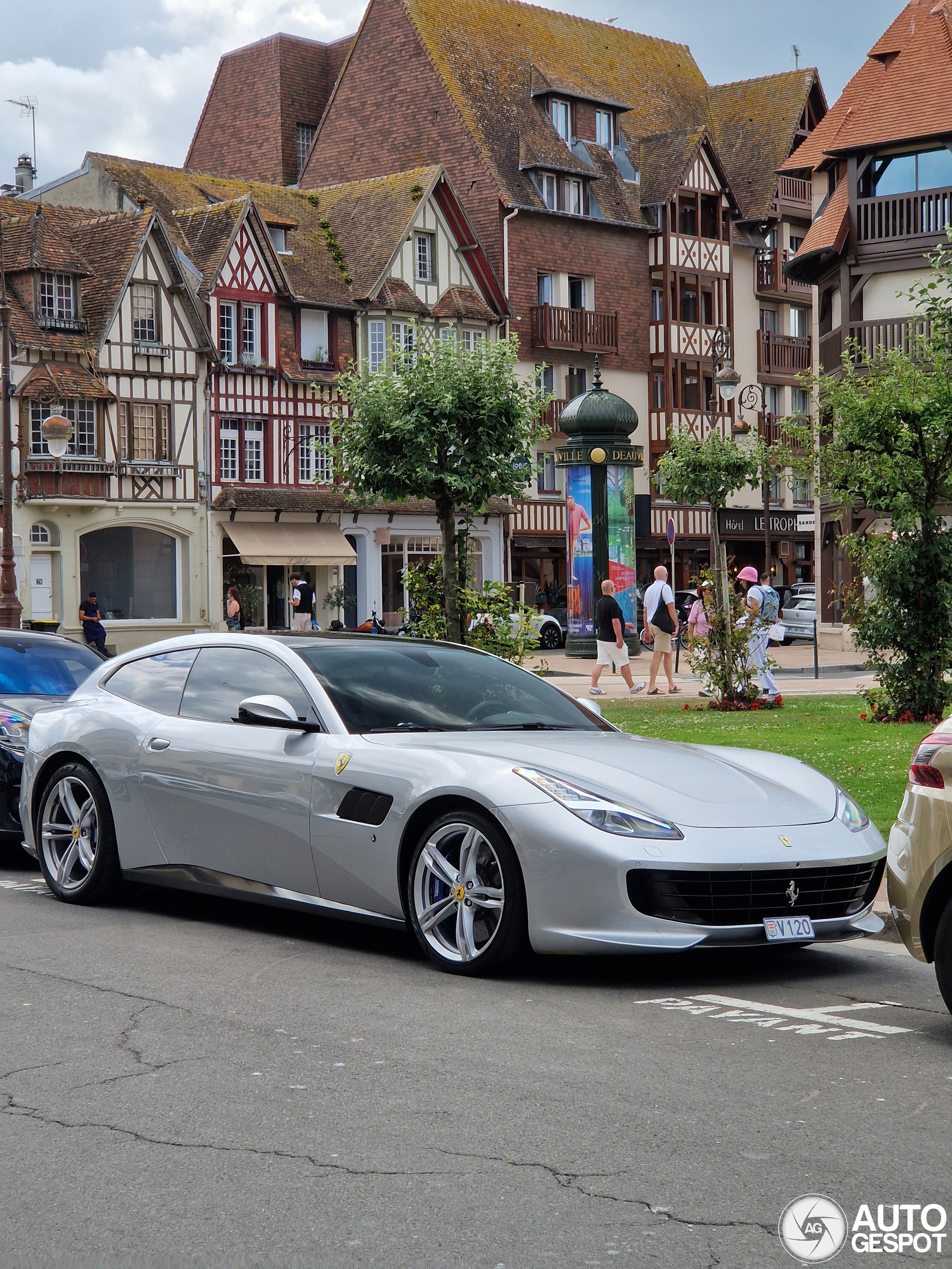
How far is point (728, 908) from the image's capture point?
260 inches

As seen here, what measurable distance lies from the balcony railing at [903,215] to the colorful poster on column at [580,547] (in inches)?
505

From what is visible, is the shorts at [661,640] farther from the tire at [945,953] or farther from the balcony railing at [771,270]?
the balcony railing at [771,270]

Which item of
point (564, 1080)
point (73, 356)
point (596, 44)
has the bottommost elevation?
point (564, 1080)

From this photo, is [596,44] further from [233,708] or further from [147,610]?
[233,708]

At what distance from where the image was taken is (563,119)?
57.4 m

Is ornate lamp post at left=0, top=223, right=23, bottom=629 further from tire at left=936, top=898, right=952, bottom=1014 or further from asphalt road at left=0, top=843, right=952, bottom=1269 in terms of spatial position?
tire at left=936, top=898, right=952, bottom=1014

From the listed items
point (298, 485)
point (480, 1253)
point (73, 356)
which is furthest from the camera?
point (298, 485)

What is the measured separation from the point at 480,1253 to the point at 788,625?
4846cm

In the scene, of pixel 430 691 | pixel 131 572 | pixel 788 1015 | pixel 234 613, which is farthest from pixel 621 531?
pixel 788 1015

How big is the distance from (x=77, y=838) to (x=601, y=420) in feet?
82.8

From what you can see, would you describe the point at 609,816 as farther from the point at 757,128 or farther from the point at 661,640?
the point at 757,128

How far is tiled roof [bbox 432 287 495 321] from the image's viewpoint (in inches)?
2036

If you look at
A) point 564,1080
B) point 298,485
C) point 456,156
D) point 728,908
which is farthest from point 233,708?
point 456,156

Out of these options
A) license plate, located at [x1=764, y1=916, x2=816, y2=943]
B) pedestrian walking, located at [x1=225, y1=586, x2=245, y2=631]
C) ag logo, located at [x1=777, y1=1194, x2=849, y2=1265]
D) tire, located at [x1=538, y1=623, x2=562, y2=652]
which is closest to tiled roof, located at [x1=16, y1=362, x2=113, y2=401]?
pedestrian walking, located at [x1=225, y1=586, x2=245, y2=631]
